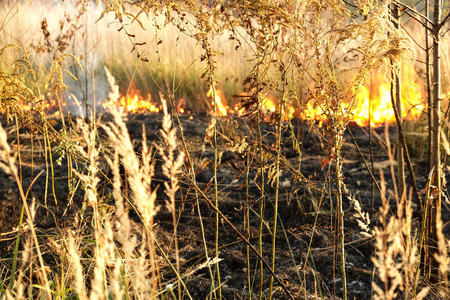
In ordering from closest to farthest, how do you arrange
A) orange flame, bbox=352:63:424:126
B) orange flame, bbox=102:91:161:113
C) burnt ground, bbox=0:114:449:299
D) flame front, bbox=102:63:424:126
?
1. burnt ground, bbox=0:114:449:299
2. flame front, bbox=102:63:424:126
3. orange flame, bbox=352:63:424:126
4. orange flame, bbox=102:91:161:113

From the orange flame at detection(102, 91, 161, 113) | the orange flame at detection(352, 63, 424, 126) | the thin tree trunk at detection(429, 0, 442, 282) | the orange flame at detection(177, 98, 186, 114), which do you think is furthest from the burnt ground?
the orange flame at detection(102, 91, 161, 113)

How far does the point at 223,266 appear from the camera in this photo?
2957mm

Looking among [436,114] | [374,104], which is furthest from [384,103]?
[436,114]

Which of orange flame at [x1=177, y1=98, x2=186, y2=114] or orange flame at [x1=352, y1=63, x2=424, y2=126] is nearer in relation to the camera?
orange flame at [x1=352, y1=63, x2=424, y2=126]

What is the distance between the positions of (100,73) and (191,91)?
3.40 meters

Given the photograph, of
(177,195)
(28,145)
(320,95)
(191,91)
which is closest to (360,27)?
(320,95)

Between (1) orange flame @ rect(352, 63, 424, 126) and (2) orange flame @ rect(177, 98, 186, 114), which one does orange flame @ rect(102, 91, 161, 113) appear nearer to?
(2) orange flame @ rect(177, 98, 186, 114)

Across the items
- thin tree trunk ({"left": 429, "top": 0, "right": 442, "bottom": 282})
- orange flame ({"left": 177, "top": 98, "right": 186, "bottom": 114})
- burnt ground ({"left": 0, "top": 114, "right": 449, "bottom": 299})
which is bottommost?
burnt ground ({"left": 0, "top": 114, "right": 449, "bottom": 299})

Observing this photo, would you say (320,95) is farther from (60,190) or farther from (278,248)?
(60,190)

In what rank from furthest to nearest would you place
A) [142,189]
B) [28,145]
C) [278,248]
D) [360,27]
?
[28,145] < [278,248] < [360,27] < [142,189]

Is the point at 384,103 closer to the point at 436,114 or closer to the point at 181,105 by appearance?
the point at 181,105

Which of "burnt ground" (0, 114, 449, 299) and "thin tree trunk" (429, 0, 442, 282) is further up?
"thin tree trunk" (429, 0, 442, 282)

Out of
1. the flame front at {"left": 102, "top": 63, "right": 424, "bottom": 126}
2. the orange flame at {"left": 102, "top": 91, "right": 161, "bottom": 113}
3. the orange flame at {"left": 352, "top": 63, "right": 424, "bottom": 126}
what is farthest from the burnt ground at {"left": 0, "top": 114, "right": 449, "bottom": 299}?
the orange flame at {"left": 102, "top": 91, "right": 161, "bottom": 113}

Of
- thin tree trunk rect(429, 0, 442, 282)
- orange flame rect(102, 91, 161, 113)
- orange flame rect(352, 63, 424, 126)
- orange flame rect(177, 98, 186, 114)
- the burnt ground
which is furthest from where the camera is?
orange flame rect(102, 91, 161, 113)
